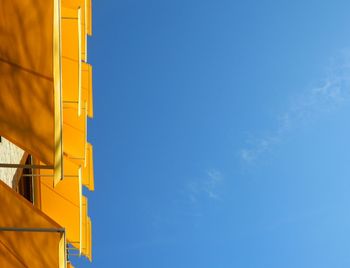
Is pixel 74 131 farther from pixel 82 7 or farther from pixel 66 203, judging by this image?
pixel 82 7

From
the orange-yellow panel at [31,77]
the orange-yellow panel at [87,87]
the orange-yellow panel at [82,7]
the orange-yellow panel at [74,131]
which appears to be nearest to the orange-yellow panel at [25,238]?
the orange-yellow panel at [31,77]

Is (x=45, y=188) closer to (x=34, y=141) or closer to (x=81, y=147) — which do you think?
(x=81, y=147)

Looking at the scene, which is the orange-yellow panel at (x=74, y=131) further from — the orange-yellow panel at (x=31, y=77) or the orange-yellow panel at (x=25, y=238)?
the orange-yellow panel at (x=31, y=77)

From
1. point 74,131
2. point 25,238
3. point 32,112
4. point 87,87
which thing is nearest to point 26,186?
point 74,131

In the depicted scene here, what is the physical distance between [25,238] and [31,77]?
6.32ft

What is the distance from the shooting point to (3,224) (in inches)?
239

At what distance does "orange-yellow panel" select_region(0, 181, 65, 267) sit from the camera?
563cm

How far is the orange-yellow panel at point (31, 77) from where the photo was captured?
4984 millimetres

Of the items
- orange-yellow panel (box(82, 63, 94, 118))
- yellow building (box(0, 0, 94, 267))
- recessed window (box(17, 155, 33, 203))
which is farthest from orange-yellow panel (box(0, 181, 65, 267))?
recessed window (box(17, 155, 33, 203))

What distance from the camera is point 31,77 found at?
5121 mm

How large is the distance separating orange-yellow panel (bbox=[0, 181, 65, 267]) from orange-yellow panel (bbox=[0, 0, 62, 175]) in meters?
1.04

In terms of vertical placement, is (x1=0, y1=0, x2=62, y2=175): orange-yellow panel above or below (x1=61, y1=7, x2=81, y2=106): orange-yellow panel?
below

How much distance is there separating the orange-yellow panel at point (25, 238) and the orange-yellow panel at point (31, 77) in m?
1.04

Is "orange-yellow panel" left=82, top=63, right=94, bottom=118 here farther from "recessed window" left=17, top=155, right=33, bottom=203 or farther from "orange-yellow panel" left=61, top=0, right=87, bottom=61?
"recessed window" left=17, top=155, right=33, bottom=203
